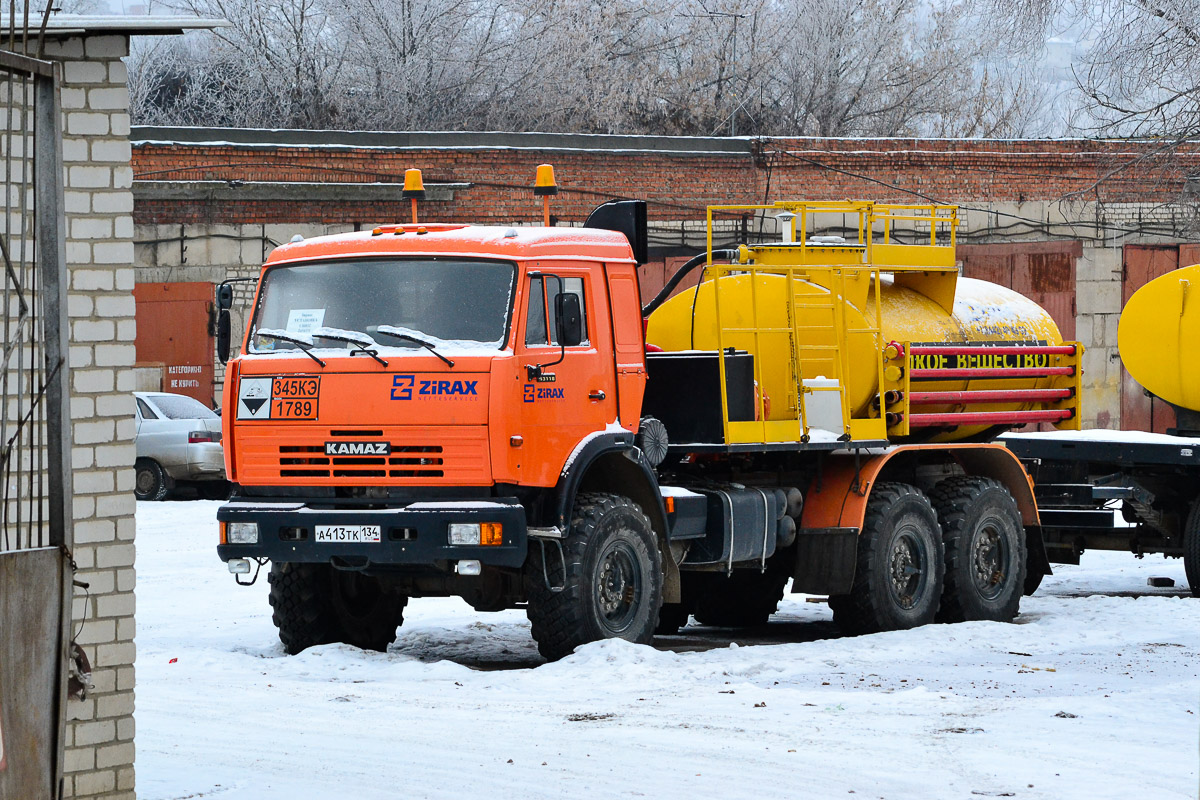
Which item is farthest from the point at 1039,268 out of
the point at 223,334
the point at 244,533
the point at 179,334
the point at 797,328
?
the point at 244,533

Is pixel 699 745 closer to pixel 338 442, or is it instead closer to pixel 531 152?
pixel 338 442

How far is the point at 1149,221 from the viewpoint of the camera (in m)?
30.0

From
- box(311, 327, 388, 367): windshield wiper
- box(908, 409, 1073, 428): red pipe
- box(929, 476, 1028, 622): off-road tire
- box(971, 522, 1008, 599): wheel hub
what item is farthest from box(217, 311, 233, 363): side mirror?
box(971, 522, 1008, 599): wheel hub

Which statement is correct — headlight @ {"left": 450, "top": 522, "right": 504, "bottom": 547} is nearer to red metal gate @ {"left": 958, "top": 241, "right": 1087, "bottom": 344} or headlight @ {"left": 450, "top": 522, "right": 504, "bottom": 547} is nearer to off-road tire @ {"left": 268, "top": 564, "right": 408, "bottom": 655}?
off-road tire @ {"left": 268, "top": 564, "right": 408, "bottom": 655}

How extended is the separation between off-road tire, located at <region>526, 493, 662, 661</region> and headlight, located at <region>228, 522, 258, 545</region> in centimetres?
173

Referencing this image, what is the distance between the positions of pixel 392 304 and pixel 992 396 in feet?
17.9

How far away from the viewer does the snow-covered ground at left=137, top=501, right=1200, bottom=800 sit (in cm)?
747

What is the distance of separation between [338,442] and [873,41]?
99.8ft

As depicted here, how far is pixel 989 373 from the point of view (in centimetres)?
1389

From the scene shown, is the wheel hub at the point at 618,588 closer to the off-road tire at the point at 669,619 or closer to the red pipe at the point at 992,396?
the off-road tire at the point at 669,619

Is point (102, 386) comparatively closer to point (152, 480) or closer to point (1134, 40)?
point (152, 480)

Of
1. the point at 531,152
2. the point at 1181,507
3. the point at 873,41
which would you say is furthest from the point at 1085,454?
the point at 873,41

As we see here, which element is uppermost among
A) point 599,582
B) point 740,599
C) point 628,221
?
point 628,221

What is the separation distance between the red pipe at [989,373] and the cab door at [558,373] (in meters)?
3.08
